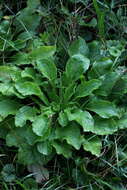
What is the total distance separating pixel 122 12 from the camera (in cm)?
274

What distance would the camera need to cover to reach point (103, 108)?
7.17ft

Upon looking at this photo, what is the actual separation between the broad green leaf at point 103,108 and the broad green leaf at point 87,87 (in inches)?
3.1

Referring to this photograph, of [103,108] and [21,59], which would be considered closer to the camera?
[103,108]

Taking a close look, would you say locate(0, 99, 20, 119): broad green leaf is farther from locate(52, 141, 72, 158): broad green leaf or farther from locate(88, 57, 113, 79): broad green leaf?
locate(88, 57, 113, 79): broad green leaf

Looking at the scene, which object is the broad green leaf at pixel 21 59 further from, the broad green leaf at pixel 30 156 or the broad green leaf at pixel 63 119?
the broad green leaf at pixel 30 156

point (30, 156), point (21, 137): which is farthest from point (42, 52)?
point (30, 156)

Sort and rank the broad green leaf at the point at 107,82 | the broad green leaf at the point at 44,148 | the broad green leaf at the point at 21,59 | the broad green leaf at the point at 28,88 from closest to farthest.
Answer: the broad green leaf at the point at 44,148
the broad green leaf at the point at 28,88
the broad green leaf at the point at 107,82
the broad green leaf at the point at 21,59

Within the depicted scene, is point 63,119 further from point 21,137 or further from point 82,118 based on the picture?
point 21,137

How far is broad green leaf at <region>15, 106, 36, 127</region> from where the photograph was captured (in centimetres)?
209

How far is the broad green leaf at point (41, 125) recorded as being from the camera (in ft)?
Result: 6.68

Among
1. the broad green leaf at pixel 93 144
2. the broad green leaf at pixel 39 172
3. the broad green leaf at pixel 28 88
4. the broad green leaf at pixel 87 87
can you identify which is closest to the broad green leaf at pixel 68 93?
the broad green leaf at pixel 87 87

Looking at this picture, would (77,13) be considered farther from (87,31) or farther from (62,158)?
(62,158)

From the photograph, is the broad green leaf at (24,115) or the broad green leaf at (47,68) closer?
the broad green leaf at (24,115)

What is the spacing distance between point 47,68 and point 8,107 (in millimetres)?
350
